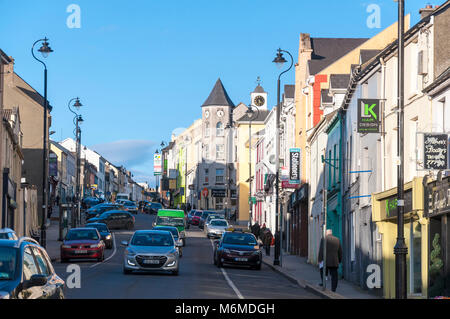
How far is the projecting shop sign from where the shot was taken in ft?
158

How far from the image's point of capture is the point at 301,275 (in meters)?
33.1

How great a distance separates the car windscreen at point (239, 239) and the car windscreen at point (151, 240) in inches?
282

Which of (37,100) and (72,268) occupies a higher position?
(37,100)

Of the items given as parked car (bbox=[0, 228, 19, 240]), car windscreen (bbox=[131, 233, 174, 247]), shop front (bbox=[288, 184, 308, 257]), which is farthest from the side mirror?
shop front (bbox=[288, 184, 308, 257])

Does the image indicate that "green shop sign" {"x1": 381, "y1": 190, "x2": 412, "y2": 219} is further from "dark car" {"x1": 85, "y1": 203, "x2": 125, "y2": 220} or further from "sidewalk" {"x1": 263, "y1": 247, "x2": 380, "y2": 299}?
"dark car" {"x1": 85, "y1": 203, "x2": 125, "y2": 220}

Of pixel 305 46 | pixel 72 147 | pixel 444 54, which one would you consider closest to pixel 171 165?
pixel 72 147

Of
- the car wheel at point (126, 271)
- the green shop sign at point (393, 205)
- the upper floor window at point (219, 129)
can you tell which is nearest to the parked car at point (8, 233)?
the green shop sign at point (393, 205)

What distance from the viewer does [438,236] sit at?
65.6ft

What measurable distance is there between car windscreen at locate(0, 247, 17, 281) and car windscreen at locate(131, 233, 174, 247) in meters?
18.2

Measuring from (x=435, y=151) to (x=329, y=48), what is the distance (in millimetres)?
34974

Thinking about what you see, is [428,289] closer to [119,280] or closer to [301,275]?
[119,280]

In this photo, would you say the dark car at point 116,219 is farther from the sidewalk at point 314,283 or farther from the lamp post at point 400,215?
the lamp post at point 400,215
